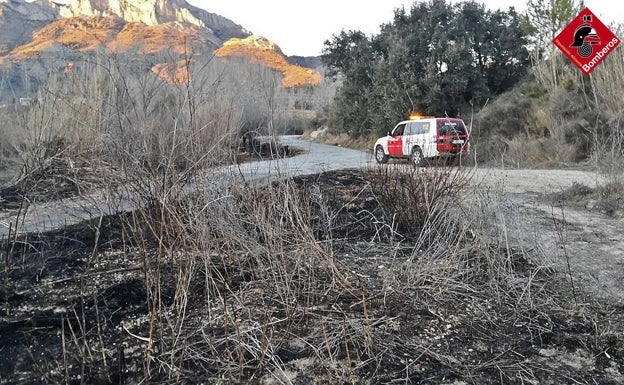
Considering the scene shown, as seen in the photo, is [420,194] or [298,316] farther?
[420,194]

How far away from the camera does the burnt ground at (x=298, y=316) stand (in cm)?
189

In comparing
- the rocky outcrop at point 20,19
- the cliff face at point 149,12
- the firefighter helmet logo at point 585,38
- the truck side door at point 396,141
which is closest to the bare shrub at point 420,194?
the truck side door at point 396,141

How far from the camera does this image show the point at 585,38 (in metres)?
12.4

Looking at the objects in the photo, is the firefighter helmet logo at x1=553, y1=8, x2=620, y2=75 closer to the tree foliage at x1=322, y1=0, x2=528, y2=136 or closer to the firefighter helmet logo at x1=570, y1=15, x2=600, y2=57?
the firefighter helmet logo at x1=570, y1=15, x2=600, y2=57

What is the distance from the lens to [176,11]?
8906cm

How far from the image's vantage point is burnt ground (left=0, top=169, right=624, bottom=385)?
189cm

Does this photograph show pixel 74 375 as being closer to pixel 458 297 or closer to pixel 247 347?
pixel 247 347

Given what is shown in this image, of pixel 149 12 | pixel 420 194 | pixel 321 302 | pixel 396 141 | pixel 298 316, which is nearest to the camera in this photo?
pixel 298 316

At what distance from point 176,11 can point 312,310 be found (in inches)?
3877

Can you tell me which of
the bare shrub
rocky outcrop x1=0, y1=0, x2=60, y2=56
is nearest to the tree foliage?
the bare shrub

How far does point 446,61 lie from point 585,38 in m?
4.63

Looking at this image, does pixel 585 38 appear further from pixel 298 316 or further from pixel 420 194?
pixel 298 316

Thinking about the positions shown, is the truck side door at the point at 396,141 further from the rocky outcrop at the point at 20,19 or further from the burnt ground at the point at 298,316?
the rocky outcrop at the point at 20,19

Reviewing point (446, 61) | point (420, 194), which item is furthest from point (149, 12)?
point (420, 194)
